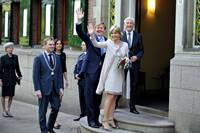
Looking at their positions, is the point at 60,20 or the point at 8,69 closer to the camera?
the point at 8,69

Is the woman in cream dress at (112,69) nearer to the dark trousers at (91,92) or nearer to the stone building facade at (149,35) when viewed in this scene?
the dark trousers at (91,92)

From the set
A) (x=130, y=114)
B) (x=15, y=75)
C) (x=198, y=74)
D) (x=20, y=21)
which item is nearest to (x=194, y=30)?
(x=198, y=74)

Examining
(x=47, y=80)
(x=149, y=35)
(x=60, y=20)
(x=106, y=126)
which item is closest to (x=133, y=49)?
(x=106, y=126)

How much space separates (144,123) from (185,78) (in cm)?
109

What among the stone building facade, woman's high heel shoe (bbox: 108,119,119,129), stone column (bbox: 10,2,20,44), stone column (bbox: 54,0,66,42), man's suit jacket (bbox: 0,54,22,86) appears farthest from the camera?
stone column (bbox: 10,2,20,44)

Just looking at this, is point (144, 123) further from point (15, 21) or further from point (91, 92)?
point (15, 21)

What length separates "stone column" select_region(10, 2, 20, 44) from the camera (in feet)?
53.3

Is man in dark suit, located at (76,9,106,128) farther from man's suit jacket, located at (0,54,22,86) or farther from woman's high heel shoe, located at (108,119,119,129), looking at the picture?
man's suit jacket, located at (0,54,22,86)

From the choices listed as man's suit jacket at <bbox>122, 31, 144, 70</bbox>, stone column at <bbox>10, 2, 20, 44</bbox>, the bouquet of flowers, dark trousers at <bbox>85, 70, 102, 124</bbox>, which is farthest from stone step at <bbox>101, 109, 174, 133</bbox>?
stone column at <bbox>10, 2, 20, 44</bbox>

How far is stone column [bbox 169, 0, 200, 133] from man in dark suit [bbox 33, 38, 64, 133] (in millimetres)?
2102

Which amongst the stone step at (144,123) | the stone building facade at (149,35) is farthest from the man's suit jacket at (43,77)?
the stone building facade at (149,35)

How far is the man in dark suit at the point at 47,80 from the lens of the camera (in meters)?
8.40

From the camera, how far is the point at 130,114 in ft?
30.6

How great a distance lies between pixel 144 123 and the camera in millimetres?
8391
